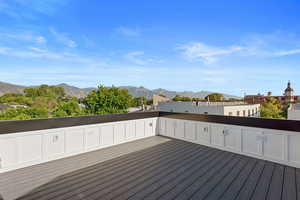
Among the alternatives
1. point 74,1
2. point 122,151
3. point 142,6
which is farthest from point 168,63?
point 122,151

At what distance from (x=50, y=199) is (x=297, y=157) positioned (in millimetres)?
4384

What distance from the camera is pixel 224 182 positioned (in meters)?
2.39

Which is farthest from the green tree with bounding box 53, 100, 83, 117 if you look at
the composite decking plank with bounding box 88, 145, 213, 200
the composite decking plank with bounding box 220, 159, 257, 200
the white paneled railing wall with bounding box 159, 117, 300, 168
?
the composite decking plank with bounding box 220, 159, 257, 200

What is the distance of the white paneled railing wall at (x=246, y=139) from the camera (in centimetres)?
309

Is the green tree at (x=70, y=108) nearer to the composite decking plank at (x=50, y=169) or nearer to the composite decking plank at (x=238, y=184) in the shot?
the composite decking plank at (x=50, y=169)

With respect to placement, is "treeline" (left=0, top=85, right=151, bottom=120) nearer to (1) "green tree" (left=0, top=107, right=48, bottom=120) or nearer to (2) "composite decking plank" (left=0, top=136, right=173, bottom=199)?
(1) "green tree" (left=0, top=107, right=48, bottom=120)

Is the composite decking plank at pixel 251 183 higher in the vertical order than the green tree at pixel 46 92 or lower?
lower

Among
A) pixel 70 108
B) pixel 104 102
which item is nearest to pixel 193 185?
pixel 104 102

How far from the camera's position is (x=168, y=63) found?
38.1ft

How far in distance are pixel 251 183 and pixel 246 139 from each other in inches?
62.2

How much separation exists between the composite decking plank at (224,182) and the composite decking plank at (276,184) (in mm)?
473

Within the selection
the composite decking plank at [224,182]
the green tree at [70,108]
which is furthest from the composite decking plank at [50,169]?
the green tree at [70,108]

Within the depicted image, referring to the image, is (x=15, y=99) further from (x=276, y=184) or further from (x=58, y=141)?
(x=276, y=184)

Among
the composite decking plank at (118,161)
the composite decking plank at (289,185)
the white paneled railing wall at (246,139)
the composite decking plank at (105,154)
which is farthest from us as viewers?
the white paneled railing wall at (246,139)
